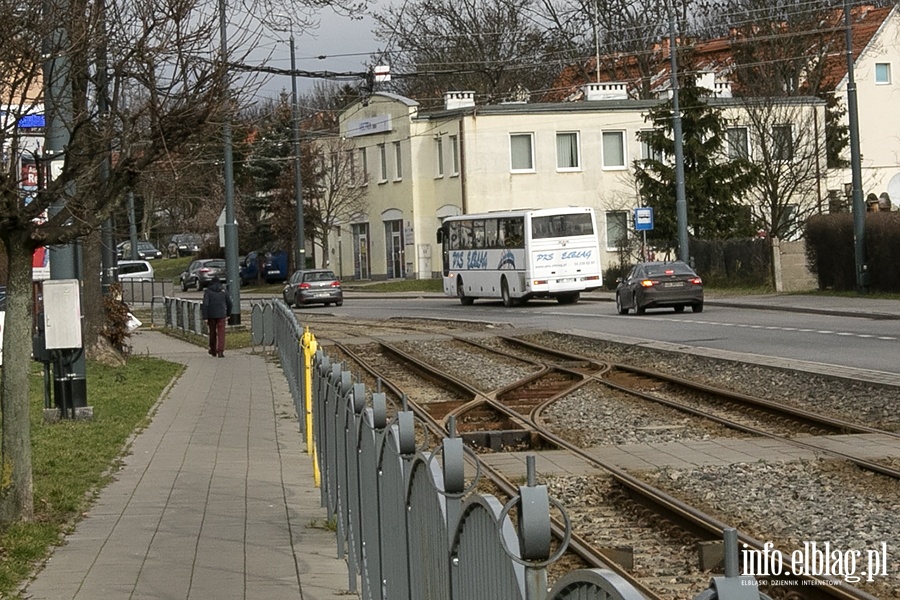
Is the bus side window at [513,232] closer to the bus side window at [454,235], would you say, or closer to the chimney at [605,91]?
the bus side window at [454,235]

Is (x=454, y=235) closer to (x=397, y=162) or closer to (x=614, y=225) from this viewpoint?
(x=614, y=225)

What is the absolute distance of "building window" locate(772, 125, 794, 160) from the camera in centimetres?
5456

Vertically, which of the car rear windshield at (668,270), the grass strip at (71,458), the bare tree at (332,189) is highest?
the bare tree at (332,189)

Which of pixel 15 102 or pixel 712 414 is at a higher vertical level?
pixel 15 102

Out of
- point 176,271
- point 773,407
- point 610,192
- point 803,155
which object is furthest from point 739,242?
point 176,271

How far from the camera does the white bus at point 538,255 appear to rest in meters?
48.0

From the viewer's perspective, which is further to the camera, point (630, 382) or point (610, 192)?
point (610, 192)

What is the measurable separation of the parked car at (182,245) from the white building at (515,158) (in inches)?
1557

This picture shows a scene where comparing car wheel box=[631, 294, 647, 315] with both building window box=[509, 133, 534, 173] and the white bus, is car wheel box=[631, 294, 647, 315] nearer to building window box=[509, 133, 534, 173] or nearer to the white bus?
the white bus

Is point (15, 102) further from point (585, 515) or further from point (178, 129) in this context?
point (585, 515)

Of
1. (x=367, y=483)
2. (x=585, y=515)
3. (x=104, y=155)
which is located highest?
(x=104, y=155)

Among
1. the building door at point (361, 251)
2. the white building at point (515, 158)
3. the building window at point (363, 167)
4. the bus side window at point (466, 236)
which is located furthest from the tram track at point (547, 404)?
the building door at point (361, 251)

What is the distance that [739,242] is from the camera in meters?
48.2

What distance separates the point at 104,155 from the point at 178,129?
22.3 inches
